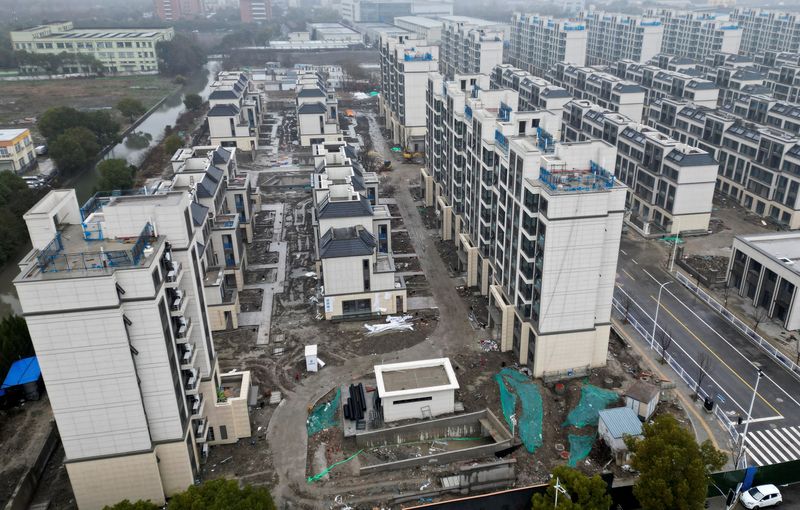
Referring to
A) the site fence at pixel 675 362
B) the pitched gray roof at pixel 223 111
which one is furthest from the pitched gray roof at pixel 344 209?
the pitched gray roof at pixel 223 111

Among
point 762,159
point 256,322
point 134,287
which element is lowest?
point 256,322

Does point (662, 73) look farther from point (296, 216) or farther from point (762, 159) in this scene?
point (296, 216)

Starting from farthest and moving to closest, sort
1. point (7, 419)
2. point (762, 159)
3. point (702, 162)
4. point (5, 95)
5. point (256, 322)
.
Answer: point (5, 95) < point (762, 159) < point (702, 162) < point (256, 322) < point (7, 419)

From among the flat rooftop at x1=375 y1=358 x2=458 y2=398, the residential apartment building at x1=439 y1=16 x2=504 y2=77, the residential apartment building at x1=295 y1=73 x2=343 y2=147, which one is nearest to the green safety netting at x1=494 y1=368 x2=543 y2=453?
the flat rooftop at x1=375 y1=358 x2=458 y2=398

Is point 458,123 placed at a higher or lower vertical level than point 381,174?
higher

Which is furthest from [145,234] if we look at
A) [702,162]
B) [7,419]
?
[702,162]

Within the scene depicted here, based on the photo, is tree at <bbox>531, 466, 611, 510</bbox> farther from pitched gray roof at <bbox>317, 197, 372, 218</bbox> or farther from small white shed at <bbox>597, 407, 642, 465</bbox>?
pitched gray roof at <bbox>317, 197, 372, 218</bbox>

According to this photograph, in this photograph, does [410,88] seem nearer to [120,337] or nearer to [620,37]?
[620,37]
